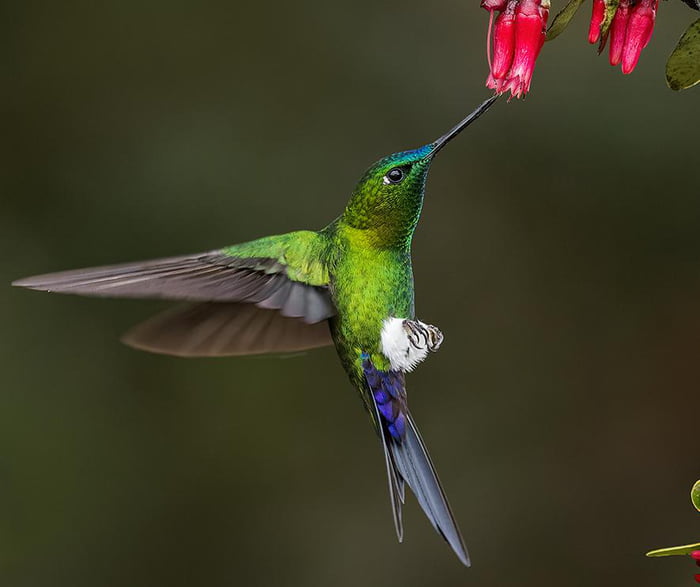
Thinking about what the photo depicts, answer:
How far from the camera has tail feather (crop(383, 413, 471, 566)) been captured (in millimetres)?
1871

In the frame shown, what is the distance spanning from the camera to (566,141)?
13.5 ft

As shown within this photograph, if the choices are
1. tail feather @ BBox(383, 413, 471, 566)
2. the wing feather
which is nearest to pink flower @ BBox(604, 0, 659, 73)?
the wing feather

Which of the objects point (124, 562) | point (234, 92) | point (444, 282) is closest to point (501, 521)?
point (444, 282)

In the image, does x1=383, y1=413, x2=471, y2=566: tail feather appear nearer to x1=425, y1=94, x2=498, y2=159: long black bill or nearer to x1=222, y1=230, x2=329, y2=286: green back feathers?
x1=222, y1=230, x2=329, y2=286: green back feathers

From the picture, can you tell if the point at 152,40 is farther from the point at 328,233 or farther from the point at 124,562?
the point at 328,233

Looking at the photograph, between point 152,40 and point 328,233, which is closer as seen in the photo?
point 328,233

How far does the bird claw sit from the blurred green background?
2036 millimetres

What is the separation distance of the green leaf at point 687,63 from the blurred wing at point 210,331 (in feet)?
3.30

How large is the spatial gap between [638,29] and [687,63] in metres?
0.19

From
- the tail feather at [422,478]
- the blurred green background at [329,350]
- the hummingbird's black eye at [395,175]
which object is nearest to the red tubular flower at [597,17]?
the hummingbird's black eye at [395,175]

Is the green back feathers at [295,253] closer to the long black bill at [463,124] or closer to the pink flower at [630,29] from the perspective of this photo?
the long black bill at [463,124]

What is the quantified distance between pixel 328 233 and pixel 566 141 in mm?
2189

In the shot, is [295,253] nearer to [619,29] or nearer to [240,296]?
[240,296]

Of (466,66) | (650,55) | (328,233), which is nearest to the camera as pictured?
(328,233)
